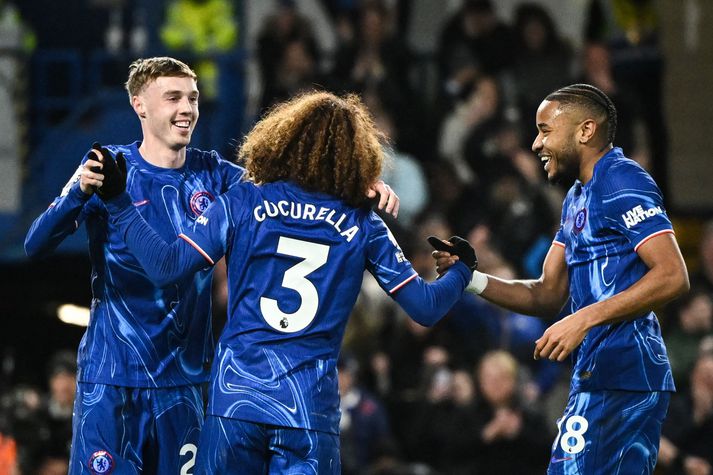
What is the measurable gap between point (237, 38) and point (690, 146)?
171 inches

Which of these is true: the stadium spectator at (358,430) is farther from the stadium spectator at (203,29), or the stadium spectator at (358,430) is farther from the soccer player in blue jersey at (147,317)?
the stadium spectator at (203,29)

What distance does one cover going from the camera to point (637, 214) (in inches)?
181

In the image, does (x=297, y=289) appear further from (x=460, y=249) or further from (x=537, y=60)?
(x=537, y=60)

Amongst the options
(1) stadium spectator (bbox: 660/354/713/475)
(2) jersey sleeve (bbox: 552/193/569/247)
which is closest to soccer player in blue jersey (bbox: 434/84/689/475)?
(2) jersey sleeve (bbox: 552/193/569/247)

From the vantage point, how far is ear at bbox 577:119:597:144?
15.9 ft

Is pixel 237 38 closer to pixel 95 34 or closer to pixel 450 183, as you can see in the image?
pixel 95 34

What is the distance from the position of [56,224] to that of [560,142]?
187cm

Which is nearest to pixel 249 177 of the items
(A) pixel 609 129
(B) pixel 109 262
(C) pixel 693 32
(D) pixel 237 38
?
(B) pixel 109 262

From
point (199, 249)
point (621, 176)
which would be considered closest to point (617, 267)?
point (621, 176)

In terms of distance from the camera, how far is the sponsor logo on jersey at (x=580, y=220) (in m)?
4.79

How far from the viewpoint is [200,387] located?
17.0 feet

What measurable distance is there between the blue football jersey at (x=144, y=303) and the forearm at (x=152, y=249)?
355mm

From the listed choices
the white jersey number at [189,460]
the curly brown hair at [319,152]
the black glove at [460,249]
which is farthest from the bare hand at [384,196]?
the white jersey number at [189,460]

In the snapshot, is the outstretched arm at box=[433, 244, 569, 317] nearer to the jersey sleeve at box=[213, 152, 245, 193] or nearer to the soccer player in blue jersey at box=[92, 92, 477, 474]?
the soccer player in blue jersey at box=[92, 92, 477, 474]
